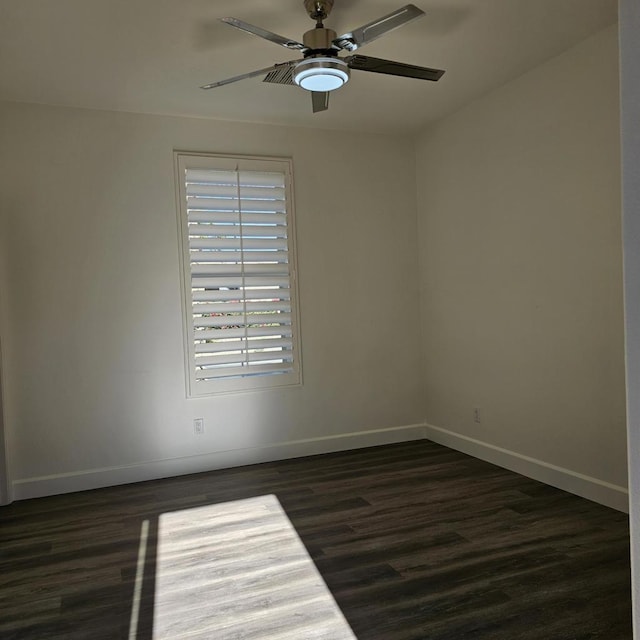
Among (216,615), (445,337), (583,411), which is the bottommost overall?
(216,615)

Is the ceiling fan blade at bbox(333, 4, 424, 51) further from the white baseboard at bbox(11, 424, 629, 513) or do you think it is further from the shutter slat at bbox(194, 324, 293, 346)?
the white baseboard at bbox(11, 424, 629, 513)

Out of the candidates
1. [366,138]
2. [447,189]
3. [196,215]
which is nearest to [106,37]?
[196,215]

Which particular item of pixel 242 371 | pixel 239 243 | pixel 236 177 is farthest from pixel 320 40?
pixel 242 371

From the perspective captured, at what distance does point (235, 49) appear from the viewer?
10.5 feet

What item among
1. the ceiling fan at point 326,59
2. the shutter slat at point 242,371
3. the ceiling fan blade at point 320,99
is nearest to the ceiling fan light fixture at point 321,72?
the ceiling fan at point 326,59

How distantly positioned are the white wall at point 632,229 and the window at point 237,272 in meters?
3.53

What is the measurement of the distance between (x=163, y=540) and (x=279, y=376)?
177 centimetres

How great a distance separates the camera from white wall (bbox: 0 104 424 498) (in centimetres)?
391

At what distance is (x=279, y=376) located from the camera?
460 cm

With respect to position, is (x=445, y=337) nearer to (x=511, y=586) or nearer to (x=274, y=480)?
(x=274, y=480)

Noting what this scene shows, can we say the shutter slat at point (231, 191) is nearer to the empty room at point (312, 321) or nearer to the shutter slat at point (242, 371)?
the empty room at point (312, 321)

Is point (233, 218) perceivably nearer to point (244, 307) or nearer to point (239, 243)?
point (239, 243)

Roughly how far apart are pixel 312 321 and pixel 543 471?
6.83 feet

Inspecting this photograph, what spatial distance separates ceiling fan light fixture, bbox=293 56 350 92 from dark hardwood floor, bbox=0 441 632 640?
236 centimetres
